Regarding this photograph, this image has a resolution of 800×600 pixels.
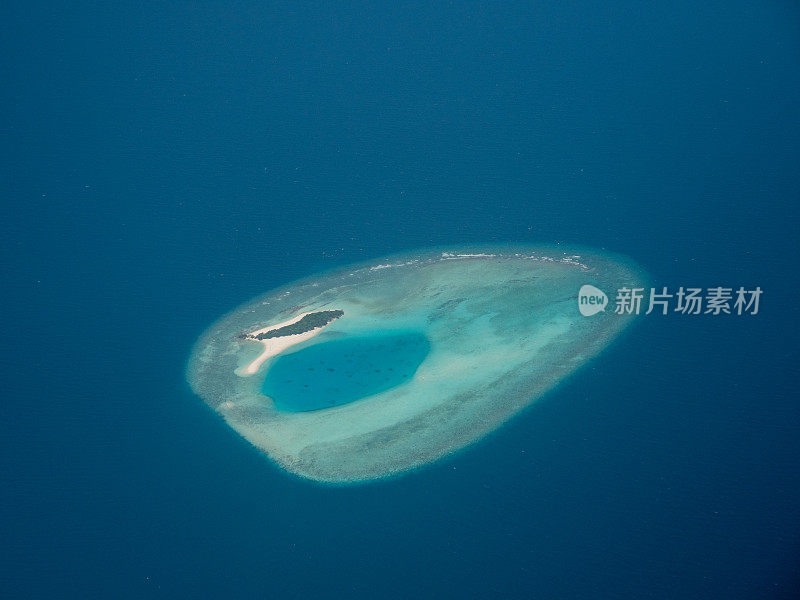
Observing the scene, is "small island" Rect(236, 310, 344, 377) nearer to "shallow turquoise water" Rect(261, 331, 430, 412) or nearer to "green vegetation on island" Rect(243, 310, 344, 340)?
"green vegetation on island" Rect(243, 310, 344, 340)

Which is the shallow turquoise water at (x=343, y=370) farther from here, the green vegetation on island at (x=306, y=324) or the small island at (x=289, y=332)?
the green vegetation on island at (x=306, y=324)

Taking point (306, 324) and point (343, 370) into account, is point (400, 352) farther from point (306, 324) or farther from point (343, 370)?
point (306, 324)

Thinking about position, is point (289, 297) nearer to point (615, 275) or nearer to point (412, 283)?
point (412, 283)

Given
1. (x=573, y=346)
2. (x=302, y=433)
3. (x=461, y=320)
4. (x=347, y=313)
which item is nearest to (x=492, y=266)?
(x=461, y=320)

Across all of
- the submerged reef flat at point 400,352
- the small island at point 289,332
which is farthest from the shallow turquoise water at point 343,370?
the small island at point 289,332

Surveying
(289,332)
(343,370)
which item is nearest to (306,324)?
(289,332)
